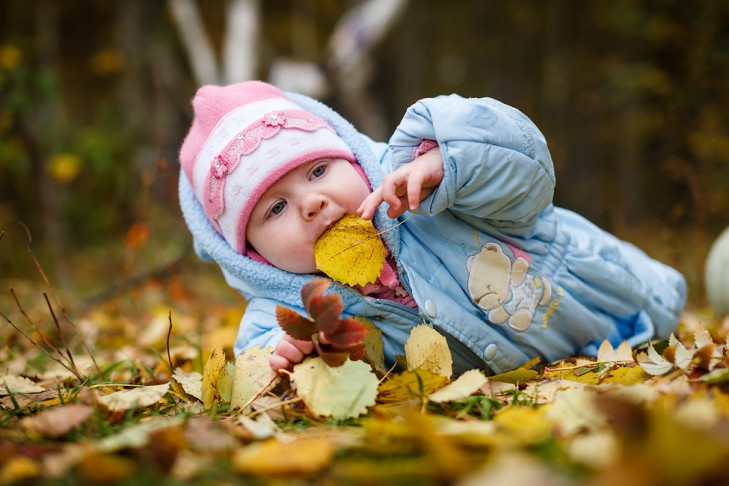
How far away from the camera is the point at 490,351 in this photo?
157 centimetres

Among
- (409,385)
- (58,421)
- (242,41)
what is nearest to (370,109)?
(242,41)

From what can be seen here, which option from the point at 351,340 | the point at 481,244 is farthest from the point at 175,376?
the point at 481,244

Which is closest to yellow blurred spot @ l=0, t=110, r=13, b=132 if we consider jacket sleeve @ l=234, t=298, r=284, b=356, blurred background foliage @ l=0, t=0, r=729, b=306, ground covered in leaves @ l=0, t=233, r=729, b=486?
blurred background foliage @ l=0, t=0, r=729, b=306

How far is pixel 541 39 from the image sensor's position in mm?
10195

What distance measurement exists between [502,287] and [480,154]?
15.2 inches

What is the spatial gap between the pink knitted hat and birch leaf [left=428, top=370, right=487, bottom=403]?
65cm

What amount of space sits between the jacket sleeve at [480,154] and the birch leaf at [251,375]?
0.50 metres

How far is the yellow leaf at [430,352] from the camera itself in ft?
4.46

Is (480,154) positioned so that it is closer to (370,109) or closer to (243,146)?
(243,146)

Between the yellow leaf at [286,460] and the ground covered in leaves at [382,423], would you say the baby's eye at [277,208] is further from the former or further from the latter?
the yellow leaf at [286,460]

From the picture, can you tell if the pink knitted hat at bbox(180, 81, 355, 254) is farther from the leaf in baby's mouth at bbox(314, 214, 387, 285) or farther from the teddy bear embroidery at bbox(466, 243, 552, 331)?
the teddy bear embroidery at bbox(466, 243, 552, 331)

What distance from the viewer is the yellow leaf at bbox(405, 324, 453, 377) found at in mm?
1360

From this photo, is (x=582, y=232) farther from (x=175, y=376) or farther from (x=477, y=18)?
(x=477, y=18)

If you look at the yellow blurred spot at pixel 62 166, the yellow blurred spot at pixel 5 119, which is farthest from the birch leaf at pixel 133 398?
the yellow blurred spot at pixel 62 166
